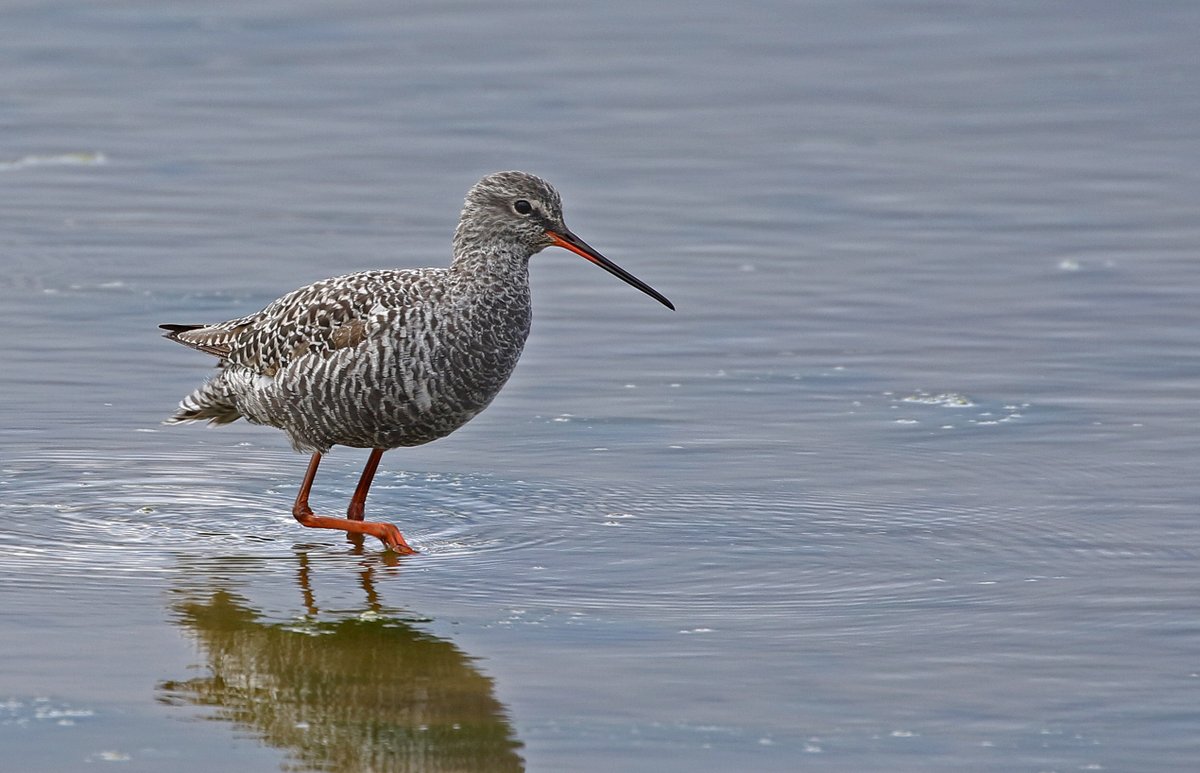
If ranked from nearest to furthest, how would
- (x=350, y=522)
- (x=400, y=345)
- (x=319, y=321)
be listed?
1. (x=400, y=345)
2. (x=350, y=522)
3. (x=319, y=321)

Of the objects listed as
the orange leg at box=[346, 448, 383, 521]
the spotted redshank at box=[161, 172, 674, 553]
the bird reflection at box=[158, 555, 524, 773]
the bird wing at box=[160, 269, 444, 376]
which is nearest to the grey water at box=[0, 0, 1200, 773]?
the bird reflection at box=[158, 555, 524, 773]

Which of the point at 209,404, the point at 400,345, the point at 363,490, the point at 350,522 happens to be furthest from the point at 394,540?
the point at 209,404

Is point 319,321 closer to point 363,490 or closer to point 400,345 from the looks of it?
point 400,345

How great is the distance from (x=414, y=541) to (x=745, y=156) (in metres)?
7.42

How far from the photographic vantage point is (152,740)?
5.95 metres

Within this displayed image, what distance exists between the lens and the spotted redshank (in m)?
8.10

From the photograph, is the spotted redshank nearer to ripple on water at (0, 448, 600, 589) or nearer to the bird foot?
the bird foot

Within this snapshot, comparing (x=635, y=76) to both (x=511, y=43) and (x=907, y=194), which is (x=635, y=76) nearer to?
(x=511, y=43)

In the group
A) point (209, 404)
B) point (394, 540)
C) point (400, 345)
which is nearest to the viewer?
point (394, 540)

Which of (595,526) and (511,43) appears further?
(511,43)

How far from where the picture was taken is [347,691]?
253 inches

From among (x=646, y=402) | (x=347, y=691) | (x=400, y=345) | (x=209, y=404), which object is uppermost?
(x=400, y=345)

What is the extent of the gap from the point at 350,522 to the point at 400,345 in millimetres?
735

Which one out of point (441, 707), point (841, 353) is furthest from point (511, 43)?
point (441, 707)
